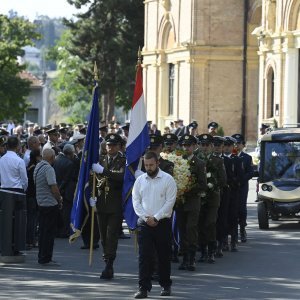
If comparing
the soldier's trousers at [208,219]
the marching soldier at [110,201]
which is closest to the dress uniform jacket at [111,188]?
the marching soldier at [110,201]

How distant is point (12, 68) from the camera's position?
6631 centimetres

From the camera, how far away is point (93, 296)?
1438 centimetres

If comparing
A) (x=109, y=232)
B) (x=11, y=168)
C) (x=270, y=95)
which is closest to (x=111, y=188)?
(x=109, y=232)

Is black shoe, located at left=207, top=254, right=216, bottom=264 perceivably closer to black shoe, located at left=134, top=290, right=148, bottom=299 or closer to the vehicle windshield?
black shoe, located at left=134, top=290, right=148, bottom=299

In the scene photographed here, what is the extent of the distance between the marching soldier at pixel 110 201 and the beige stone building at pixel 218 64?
38.1 metres

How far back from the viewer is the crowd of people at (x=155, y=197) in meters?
14.3

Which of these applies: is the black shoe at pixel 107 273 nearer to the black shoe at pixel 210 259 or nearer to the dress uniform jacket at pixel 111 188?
the dress uniform jacket at pixel 111 188

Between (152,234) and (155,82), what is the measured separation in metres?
45.6

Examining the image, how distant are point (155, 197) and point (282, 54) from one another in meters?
30.7

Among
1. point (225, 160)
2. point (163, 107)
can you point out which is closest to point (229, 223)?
point (225, 160)

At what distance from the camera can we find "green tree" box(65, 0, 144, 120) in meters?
67.1

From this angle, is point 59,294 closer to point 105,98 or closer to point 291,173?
point 291,173

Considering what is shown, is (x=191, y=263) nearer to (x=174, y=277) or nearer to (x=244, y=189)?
(x=174, y=277)

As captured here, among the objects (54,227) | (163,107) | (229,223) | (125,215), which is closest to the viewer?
(125,215)
